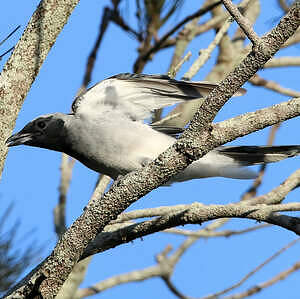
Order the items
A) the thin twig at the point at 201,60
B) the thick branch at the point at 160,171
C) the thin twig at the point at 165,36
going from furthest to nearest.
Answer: the thin twig at the point at 165,36 → the thin twig at the point at 201,60 → the thick branch at the point at 160,171

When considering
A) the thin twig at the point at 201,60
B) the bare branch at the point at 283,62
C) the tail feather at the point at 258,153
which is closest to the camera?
the tail feather at the point at 258,153

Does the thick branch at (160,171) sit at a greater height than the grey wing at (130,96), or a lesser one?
lesser

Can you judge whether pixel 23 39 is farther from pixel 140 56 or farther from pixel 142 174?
pixel 140 56

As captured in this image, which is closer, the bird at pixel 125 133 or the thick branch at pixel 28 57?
the thick branch at pixel 28 57

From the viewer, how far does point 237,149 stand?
4.26 metres

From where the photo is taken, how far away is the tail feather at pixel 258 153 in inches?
149

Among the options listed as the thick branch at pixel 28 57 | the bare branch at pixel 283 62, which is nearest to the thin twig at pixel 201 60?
the bare branch at pixel 283 62

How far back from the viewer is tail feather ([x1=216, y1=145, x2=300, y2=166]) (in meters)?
3.78

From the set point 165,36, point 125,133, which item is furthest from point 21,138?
point 165,36

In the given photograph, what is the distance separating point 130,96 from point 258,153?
0.93m

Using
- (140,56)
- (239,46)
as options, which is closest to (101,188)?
(140,56)

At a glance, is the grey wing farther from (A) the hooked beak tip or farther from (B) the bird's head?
(A) the hooked beak tip

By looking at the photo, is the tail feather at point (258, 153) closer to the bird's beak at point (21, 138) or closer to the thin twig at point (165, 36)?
the thin twig at point (165, 36)

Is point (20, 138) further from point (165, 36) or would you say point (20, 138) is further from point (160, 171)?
point (160, 171)
